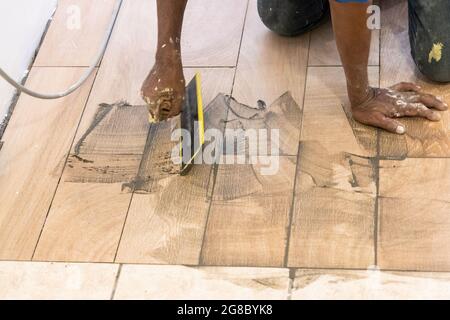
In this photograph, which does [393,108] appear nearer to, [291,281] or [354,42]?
[354,42]

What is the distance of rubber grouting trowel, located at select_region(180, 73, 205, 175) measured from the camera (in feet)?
5.63

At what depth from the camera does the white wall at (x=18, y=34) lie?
195 centimetres

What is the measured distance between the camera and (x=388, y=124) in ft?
5.69

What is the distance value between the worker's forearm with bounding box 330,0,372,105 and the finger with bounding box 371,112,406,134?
57 millimetres

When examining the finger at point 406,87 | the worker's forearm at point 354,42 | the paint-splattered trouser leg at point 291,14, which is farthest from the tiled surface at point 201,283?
the paint-splattered trouser leg at point 291,14

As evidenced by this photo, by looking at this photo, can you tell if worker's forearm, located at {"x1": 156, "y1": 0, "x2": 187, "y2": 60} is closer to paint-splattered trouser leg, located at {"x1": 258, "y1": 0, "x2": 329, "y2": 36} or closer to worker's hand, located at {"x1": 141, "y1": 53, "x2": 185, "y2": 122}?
worker's hand, located at {"x1": 141, "y1": 53, "x2": 185, "y2": 122}

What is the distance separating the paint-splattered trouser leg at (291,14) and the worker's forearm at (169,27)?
0.37 meters

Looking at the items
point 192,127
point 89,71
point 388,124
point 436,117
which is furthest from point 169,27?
point 436,117

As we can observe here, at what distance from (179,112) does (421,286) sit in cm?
70

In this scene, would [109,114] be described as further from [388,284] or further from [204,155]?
[388,284]

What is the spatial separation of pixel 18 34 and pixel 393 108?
3.49 feet

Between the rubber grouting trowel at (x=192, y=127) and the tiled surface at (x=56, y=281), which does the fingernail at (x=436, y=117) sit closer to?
the rubber grouting trowel at (x=192, y=127)
